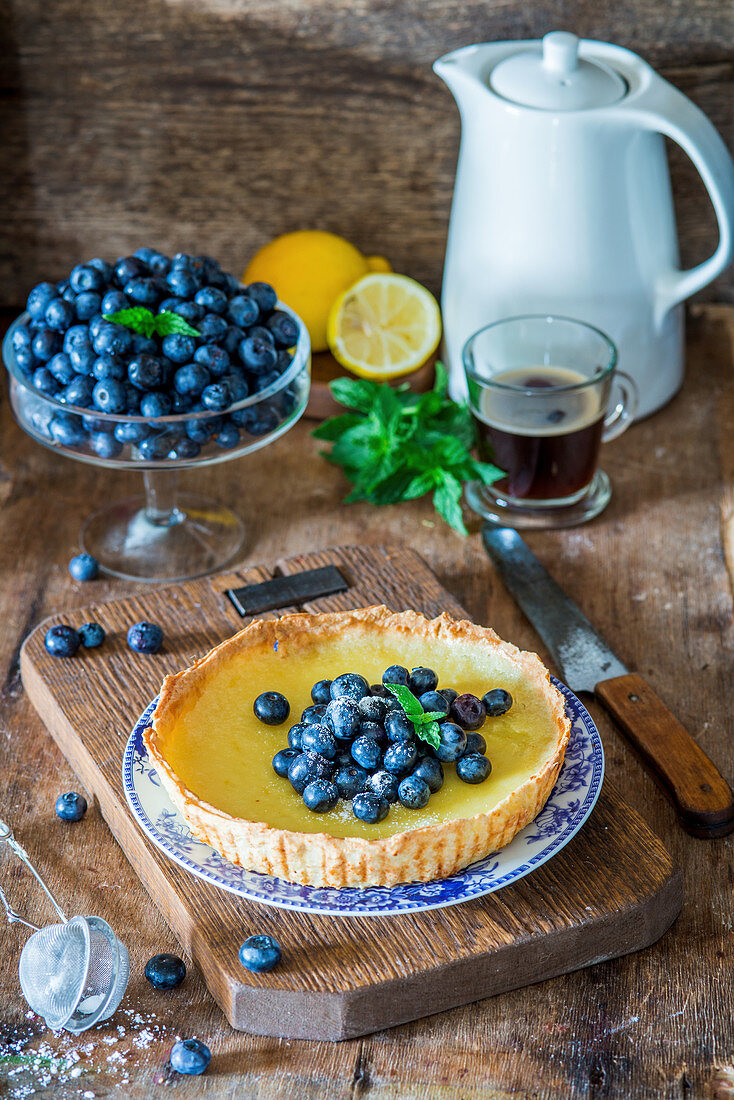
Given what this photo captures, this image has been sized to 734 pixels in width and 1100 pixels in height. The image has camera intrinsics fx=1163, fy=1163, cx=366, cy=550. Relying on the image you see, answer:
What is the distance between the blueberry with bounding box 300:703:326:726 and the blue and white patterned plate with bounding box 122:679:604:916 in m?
0.14

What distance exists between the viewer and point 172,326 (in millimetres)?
1396

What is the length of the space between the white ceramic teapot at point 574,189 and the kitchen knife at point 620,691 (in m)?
0.38

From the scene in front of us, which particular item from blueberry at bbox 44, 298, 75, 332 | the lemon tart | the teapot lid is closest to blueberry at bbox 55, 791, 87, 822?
the lemon tart

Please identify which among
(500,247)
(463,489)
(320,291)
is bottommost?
(463,489)

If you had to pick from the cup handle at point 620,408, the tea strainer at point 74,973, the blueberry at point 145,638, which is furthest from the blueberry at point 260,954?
the cup handle at point 620,408

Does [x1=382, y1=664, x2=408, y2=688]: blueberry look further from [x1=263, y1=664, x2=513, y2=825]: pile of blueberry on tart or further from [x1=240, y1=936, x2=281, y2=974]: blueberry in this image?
[x1=240, y1=936, x2=281, y2=974]: blueberry

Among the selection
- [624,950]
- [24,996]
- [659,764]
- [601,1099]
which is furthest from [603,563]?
[24,996]

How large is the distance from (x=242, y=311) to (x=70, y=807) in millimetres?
637

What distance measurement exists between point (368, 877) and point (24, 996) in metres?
0.31

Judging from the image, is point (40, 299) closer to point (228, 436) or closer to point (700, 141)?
point (228, 436)

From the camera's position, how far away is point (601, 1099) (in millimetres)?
905

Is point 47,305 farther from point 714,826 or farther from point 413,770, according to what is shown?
point 714,826

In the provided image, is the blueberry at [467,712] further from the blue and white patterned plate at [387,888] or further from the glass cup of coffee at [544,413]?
the glass cup of coffee at [544,413]

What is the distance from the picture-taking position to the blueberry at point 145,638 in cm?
130
